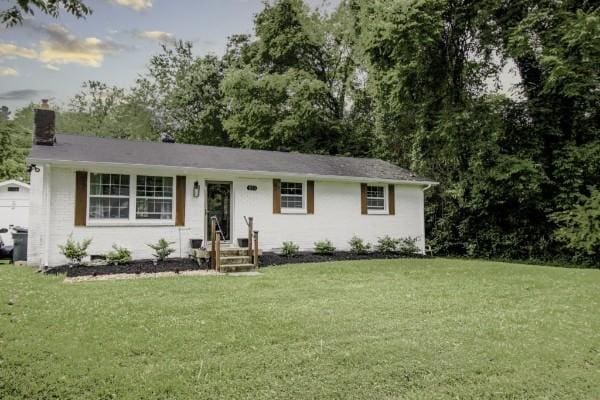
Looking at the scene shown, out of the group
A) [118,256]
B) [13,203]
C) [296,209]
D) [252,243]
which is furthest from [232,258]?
[13,203]

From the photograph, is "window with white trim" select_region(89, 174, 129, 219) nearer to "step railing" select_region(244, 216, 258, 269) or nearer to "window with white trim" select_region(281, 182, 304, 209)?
"step railing" select_region(244, 216, 258, 269)

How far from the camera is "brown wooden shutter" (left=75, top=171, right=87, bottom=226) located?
10680 mm

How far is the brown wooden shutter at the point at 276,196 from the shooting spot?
13.5 meters

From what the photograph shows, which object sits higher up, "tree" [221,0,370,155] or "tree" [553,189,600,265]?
"tree" [221,0,370,155]

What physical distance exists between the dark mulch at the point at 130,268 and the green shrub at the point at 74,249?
229 millimetres

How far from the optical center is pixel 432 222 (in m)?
18.2

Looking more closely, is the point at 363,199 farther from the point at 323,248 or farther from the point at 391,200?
the point at 323,248

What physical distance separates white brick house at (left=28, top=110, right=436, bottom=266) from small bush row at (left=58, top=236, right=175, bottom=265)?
0.76 ft

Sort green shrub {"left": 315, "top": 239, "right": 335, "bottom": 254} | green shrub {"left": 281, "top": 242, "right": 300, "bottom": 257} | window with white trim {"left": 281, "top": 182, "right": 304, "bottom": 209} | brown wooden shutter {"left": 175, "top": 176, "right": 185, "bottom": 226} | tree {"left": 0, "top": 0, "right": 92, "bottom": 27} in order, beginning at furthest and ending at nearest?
1. window with white trim {"left": 281, "top": 182, "right": 304, "bottom": 209}
2. green shrub {"left": 315, "top": 239, "right": 335, "bottom": 254}
3. green shrub {"left": 281, "top": 242, "right": 300, "bottom": 257}
4. brown wooden shutter {"left": 175, "top": 176, "right": 185, "bottom": 226}
5. tree {"left": 0, "top": 0, "right": 92, "bottom": 27}

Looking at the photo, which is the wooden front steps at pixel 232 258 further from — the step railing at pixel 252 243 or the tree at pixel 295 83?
the tree at pixel 295 83

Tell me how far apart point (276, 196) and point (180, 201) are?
10.1 feet

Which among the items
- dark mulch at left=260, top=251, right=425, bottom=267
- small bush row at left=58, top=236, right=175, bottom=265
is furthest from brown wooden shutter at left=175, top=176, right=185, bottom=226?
dark mulch at left=260, top=251, right=425, bottom=267

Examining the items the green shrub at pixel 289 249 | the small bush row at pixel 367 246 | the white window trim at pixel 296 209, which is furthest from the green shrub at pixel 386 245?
the green shrub at pixel 289 249

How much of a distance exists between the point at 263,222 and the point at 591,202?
10295 mm
